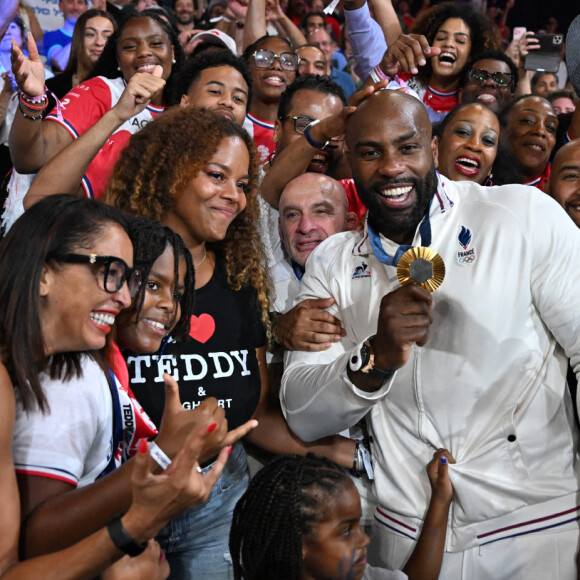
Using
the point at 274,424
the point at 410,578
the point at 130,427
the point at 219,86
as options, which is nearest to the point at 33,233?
the point at 130,427

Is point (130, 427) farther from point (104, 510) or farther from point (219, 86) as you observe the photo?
point (219, 86)

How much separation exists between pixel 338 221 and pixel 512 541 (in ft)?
5.38

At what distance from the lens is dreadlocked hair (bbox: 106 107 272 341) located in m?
2.95

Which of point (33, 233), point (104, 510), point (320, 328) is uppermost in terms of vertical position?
point (33, 233)

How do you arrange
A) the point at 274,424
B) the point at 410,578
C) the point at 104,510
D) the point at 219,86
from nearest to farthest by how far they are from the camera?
1. the point at 104,510
2. the point at 410,578
3. the point at 274,424
4. the point at 219,86

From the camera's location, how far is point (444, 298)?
8.47 feet

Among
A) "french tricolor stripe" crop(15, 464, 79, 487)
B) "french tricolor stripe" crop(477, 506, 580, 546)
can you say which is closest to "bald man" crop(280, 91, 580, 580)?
"french tricolor stripe" crop(477, 506, 580, 546)

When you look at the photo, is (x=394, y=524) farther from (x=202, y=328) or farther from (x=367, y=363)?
(x=202, y=328)

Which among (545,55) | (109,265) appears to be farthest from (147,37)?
(545,55)

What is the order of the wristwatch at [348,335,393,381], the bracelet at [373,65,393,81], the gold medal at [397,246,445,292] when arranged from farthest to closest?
the bracelet at [373,65,393,81] < the wristwatch at [348,335,393,381] < the gold medal at [397,246,445,292]

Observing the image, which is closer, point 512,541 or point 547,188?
point 512,541

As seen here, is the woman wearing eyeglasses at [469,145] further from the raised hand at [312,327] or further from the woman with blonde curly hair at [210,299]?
the raised hand at [312,327]

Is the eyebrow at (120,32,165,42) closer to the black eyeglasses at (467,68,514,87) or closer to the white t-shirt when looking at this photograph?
the black eyeglasses at (467,68,514,87)

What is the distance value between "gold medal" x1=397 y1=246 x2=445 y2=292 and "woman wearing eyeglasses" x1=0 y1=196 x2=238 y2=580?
81 centimetres
